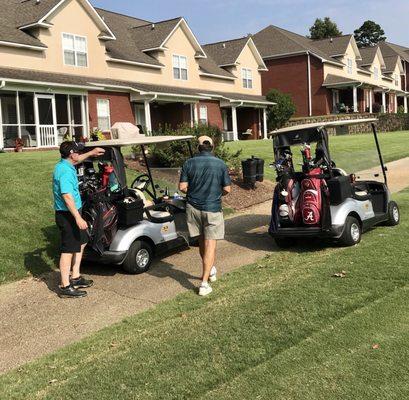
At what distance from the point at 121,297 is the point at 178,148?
26.9 feet

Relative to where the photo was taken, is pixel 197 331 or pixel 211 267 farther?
pixel 211 267

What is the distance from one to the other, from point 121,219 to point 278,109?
32.9m

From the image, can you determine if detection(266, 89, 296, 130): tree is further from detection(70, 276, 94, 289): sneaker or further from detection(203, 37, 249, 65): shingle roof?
detection(70, 276, 94, 289): sneaker

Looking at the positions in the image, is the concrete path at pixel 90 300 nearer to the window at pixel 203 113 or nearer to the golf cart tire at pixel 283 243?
the golf cart tire at pixel 283 243

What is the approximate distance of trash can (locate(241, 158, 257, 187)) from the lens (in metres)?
13.5

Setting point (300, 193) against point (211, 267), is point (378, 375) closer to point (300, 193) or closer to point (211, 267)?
point (211, 267)

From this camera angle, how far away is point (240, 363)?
4121 mm

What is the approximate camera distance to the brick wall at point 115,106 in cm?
2527

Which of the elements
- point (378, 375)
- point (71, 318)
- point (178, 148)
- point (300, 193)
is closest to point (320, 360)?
point (378, 375)

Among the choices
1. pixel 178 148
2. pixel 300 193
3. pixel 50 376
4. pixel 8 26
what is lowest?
pixel 50 376

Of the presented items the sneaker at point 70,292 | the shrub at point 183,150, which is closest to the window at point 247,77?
the shrub at point 183,150

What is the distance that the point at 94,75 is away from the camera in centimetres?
2636

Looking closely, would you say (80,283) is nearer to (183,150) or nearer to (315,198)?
(315,198)

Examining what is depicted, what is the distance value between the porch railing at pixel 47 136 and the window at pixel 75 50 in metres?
3.88
